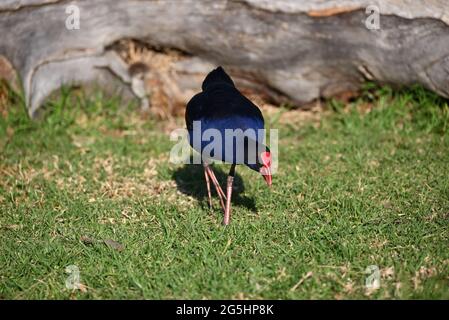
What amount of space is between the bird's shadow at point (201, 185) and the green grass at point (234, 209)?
2cm

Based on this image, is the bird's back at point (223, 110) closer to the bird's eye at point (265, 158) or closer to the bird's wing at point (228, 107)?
the bird's wing at point (228, 107)

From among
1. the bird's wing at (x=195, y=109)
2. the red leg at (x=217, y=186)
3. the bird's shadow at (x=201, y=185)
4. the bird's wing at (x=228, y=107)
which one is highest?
the bird's wing at (x=228, y=107)

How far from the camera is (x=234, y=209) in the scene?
15.0 feet

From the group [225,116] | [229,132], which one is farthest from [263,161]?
[225,116]

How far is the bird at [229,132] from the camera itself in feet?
13.1

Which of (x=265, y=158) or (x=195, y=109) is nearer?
(x=265, y=158)

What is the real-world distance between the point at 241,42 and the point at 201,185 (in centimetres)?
168

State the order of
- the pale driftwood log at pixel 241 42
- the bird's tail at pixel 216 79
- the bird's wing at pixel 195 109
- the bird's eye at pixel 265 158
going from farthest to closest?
the pale driftwood log at pixel 241 42, the bird's tail at pixel 216 79, the bird's wing at pixel 195 109, the bird's eye at pixel 265 158

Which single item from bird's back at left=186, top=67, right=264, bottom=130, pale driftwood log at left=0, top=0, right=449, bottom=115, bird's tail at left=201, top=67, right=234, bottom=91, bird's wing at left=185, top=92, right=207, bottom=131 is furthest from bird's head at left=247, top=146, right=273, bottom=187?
pale driftwood log at left=0, top=0, right=449, bottom=115

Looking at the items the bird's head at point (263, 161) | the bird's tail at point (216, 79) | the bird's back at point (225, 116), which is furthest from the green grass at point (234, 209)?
the bird's tail at point (216, 79)

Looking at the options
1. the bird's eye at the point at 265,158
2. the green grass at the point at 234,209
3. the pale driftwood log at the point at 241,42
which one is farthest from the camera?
the pale driftwood log at the point at 241,42

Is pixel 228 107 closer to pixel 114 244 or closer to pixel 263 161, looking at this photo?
pixel 263 161
